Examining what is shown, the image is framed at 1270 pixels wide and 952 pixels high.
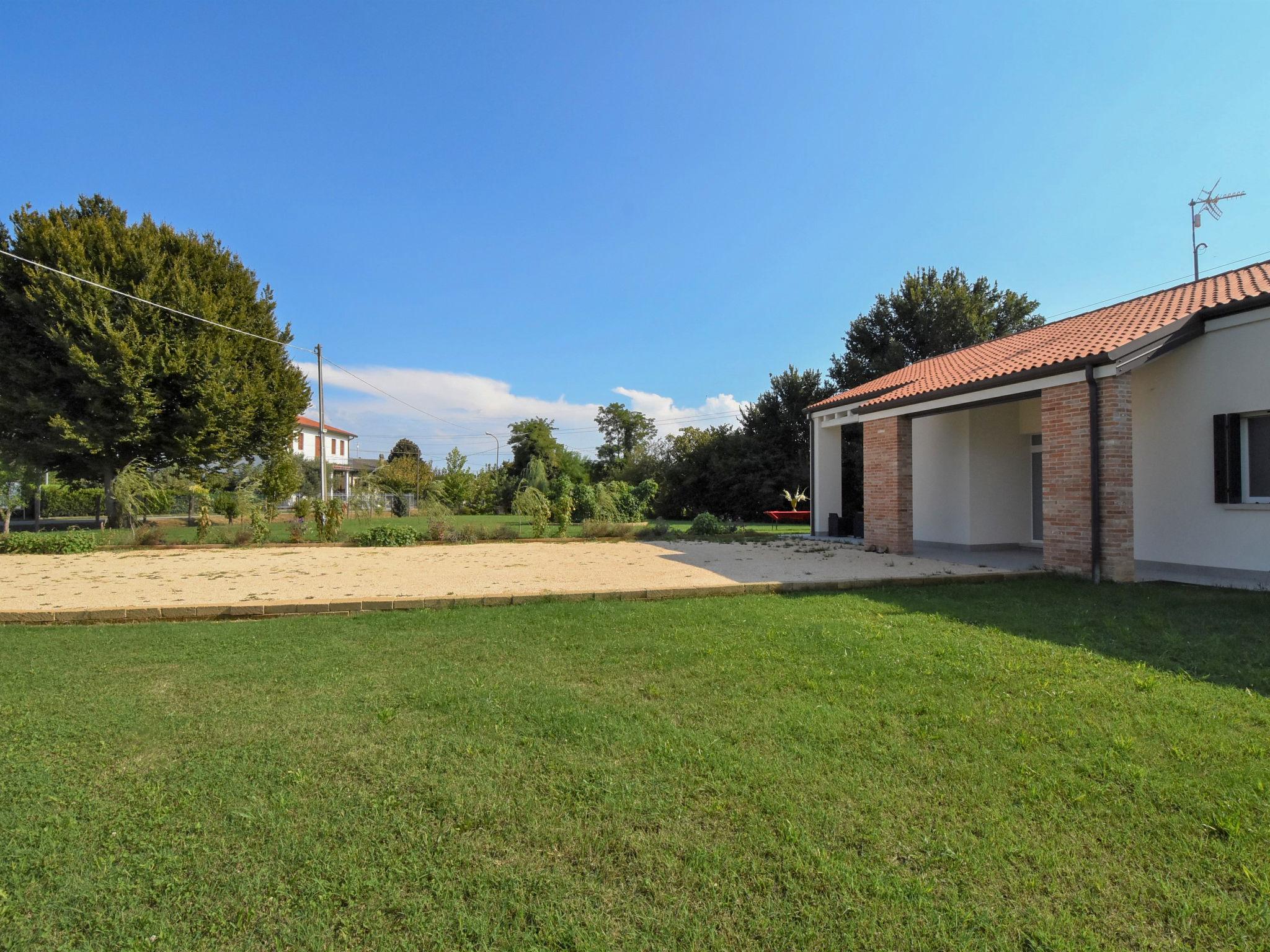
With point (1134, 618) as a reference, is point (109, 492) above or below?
above

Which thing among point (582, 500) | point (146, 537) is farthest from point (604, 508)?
point (146, 537)

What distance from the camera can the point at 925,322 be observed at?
31.4 m

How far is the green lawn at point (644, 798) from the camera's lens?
72.1 inches

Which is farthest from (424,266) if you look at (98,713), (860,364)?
(860,364)

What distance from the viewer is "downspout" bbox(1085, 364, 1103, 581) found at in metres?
7.80

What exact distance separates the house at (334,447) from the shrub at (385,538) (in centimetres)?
3498

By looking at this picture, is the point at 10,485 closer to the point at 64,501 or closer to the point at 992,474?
the point at 64,501

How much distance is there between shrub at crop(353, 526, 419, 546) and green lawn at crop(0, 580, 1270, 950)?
8458 millimetres

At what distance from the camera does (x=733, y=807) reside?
2426 mm

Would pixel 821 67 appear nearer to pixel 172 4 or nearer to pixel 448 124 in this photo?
pixel 448 124

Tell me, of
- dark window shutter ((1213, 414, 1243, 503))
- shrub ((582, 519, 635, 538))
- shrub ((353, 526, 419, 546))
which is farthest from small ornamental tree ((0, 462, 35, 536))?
dark window shutter ((1213, 414, 1243, 503))

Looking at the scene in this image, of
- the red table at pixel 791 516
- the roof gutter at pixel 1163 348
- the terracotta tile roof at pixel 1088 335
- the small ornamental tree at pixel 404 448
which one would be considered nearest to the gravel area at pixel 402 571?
the roof gutter at pixel 1163 348

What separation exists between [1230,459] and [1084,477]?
1655mm

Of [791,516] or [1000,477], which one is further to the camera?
[791,516]
